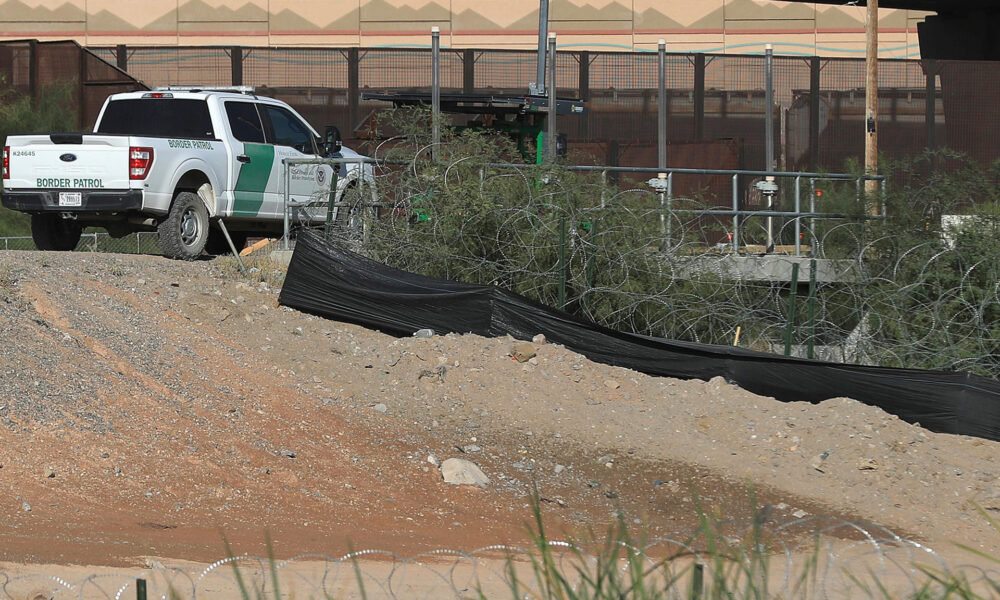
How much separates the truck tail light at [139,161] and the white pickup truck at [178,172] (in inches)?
0.4

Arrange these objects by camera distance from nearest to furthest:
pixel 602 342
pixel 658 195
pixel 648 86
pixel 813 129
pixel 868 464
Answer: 1. pixel 868 464
2. pixel 602 342
3. pixel 658 195
4. pixel 813 129
5. pixel 648 86

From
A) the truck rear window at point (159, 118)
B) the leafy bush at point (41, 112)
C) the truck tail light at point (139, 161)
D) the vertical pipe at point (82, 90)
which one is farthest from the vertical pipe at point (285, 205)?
the vertical pipe at point (82, 90)

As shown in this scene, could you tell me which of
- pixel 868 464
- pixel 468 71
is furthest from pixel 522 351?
pixel 468 71

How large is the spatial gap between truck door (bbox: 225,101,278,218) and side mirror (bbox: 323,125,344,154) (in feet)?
2.32

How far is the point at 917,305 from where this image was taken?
43.1 ft

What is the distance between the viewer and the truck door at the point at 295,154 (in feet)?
51.5

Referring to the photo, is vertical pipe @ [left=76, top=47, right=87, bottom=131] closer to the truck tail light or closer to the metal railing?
the metal railing

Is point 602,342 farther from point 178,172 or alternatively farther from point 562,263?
point 178,172

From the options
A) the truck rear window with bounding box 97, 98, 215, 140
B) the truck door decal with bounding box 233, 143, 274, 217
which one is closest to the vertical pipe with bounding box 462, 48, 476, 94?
the truck door decal with bounding box 233, 143, 274, 217

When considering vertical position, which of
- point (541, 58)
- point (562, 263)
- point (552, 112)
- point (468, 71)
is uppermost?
point (468, 71)

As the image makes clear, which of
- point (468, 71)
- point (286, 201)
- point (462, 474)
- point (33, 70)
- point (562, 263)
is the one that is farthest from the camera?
point (468, 71)

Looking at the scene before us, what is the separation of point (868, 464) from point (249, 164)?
8029mm

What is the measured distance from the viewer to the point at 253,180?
50.5 feet

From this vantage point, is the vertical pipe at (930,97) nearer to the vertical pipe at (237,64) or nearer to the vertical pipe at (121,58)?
the vertical pipe at (237,64)
